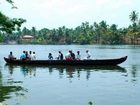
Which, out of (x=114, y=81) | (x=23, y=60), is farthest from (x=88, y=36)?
(x=114, y=81)

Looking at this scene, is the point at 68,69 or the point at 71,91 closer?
the point at 71,91

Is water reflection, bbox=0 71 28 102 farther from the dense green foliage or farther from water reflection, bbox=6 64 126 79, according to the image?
water reflection, bbox=6 64 126 79

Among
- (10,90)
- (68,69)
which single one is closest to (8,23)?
(10,90)

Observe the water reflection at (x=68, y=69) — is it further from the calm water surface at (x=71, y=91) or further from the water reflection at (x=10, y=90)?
the water reflection at (x=10, y=90)

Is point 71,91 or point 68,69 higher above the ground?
→ point 68,69

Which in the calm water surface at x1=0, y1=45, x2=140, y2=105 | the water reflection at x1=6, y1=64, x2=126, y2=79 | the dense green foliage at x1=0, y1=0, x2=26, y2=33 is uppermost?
the dense green foliage at x1=0, y1=0, x2=26, y2=33

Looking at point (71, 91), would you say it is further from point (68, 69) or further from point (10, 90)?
point (68, 69)

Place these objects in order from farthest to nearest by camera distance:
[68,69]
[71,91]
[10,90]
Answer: [68,69] < [10,90] < [71,91]

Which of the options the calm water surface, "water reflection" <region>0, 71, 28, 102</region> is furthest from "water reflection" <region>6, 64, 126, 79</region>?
"water reflection" <region>0, 71, 28, 102</region>

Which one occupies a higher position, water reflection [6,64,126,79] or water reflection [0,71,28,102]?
water reflection [6,64,126,79]

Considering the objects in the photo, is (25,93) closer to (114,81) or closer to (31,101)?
(31,101)

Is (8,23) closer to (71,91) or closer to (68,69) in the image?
(71,91)

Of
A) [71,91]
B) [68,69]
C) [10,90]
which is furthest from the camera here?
[68,69]

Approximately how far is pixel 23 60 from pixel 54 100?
22.5m
